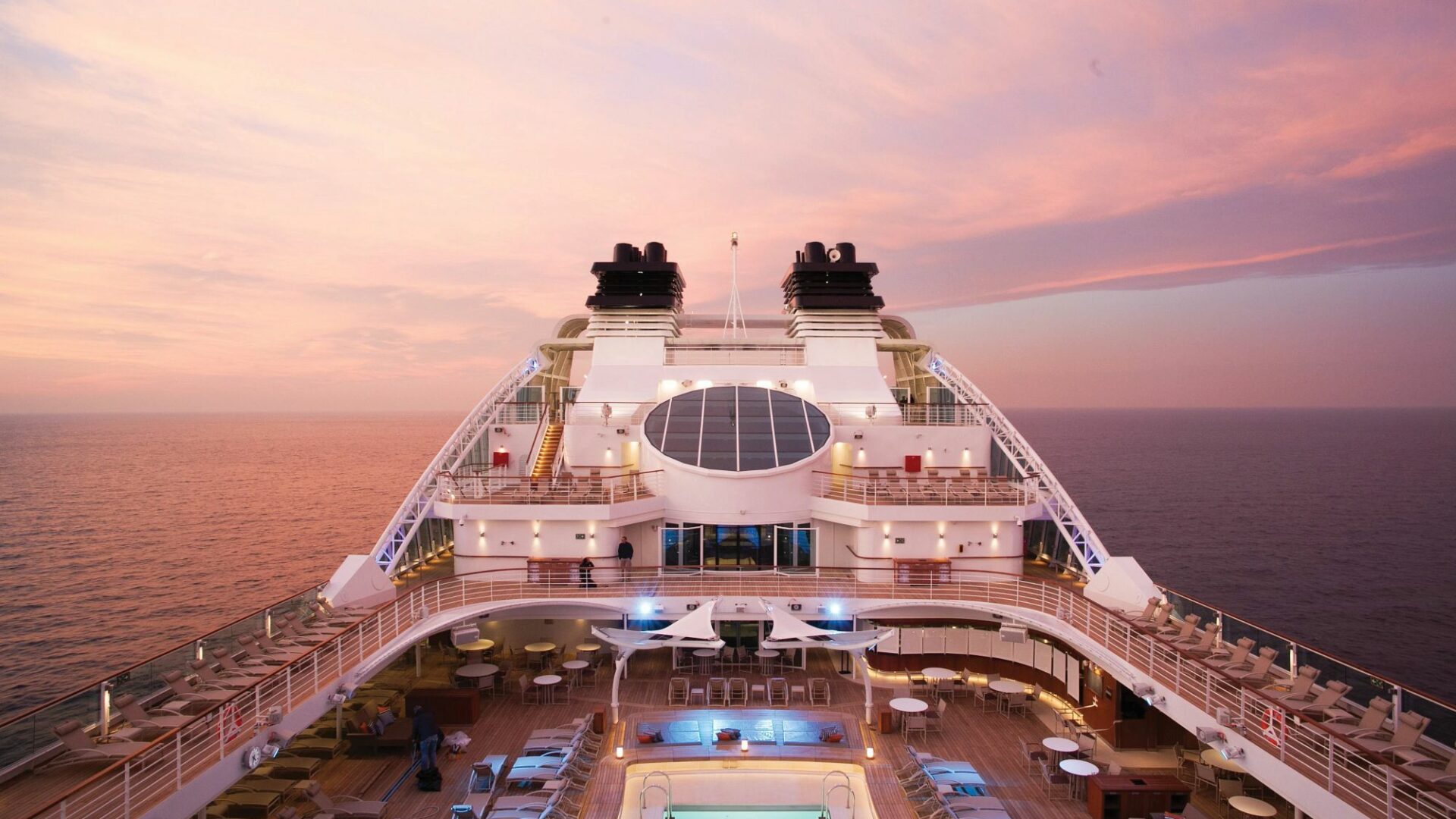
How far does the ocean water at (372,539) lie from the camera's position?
3488cm

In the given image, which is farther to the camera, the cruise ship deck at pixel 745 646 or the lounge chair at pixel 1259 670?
the lounge chair at pixel 1259 670

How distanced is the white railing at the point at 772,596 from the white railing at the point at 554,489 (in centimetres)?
189

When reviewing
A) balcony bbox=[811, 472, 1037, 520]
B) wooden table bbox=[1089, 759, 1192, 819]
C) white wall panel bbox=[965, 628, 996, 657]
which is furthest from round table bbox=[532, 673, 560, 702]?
wooden table bbox=[1089, 759, 1192, 819]

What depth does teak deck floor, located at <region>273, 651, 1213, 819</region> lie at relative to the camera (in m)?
12.9

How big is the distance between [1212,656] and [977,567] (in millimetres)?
7309

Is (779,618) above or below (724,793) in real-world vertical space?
above

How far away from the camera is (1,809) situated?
28.6ft

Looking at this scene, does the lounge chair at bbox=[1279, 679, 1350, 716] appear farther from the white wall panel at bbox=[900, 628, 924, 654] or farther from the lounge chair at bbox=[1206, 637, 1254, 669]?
the white wall panel at bbox=[900, 628, 924, 654]

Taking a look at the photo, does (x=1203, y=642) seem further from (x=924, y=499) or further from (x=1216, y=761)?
(x=924, y=499)

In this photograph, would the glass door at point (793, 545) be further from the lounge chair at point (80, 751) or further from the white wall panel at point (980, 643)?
the lounge chair at point (80, 751)

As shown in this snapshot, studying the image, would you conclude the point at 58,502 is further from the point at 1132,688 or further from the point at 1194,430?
the point at 1194,430

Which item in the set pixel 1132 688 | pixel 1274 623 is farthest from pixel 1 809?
pixel 1274 623

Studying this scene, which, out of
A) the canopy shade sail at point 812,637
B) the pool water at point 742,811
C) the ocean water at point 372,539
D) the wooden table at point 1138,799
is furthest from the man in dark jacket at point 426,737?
the ocean water at point 372,539

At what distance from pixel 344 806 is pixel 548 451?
1349cm
